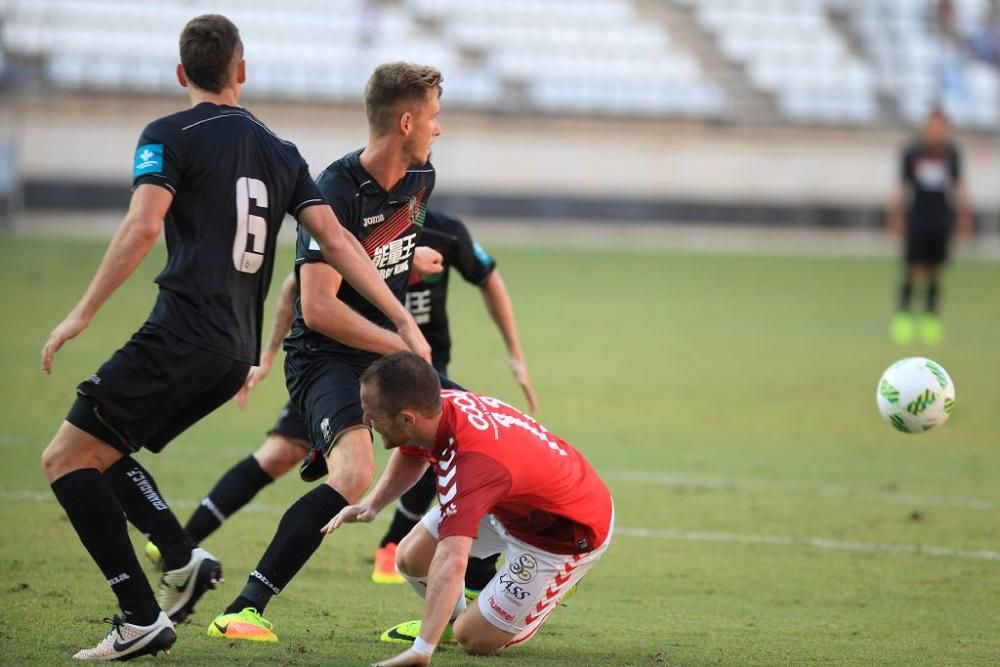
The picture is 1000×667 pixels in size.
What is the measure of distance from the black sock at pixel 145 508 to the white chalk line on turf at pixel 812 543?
312 centimetres

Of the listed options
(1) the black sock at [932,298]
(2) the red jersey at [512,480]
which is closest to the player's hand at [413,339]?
(2) the red jersey at [512,480]

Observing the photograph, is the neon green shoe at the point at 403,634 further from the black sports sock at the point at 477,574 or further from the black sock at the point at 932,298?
the black sock at the point at 932,298

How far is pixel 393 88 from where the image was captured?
5270 mm

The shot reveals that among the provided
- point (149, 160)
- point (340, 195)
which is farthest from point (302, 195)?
point (149, 160)

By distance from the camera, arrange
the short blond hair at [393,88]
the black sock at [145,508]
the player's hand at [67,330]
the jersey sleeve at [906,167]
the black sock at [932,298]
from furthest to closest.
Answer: the jersey sleeve at [906,167], the black sock at [932,298], the short blond hair at [393,88], the black sock at [145,508], the player's hand at [67,330]

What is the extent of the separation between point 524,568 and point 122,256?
182cm

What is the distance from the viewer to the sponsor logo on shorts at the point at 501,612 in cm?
500

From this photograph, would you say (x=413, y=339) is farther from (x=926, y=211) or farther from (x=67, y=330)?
(x=926, y=211)

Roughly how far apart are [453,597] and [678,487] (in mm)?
4724

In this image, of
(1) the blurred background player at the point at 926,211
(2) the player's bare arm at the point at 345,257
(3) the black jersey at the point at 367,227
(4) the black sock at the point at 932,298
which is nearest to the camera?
(2) the player's bare arm at the point at 345,257

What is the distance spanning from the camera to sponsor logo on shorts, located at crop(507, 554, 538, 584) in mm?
5039

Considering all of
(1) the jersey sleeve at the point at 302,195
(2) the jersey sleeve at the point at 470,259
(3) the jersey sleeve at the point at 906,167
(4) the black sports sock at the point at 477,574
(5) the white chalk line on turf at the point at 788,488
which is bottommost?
(5) the white chalk line on turf at the point at 788,488

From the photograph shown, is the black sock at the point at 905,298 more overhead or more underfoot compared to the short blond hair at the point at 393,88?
more underfoot

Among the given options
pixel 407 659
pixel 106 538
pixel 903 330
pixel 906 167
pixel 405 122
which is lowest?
pixel 903 330
